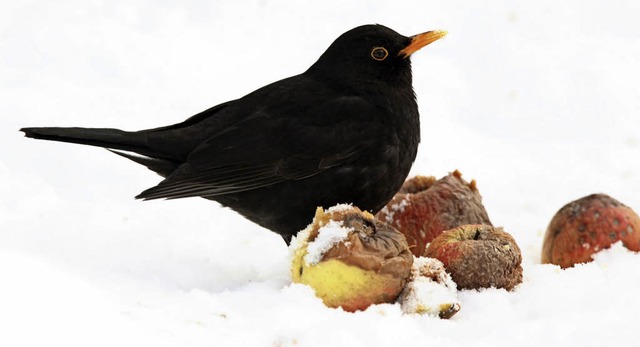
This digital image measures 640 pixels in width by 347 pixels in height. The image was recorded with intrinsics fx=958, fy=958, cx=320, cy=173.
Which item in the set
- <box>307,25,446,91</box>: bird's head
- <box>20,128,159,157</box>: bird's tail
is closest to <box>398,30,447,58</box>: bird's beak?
<box>307,25,446,91</box>: bird's head

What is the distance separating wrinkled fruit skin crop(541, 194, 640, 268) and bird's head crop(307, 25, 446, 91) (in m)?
1.17

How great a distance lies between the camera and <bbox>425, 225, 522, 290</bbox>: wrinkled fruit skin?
168 inches

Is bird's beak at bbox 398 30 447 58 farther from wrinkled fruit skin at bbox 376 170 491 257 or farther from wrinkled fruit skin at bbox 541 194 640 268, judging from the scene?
wrinkled fruit skin at bbox 541 194 640 268

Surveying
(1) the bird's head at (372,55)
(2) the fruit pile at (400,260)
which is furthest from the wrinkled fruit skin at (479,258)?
(1) the bird's head at (372,55)

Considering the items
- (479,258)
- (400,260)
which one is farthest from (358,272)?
(479,258)

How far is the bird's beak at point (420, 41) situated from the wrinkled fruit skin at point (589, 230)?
1.19 meters

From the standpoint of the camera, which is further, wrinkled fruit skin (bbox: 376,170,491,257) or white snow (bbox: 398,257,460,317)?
wrinkled fruit skin (bbox: 376,170,491,257)

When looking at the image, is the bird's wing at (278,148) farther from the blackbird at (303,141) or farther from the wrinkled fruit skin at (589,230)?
the wrinkled fruit skin at (589,230)

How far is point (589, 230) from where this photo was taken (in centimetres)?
505

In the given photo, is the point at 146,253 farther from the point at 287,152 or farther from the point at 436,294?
the point at 436,294

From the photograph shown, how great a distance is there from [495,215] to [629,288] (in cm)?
171

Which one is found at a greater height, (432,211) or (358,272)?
(432,211)

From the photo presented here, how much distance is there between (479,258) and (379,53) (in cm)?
129

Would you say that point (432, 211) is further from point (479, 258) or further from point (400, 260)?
point (400, 260)
